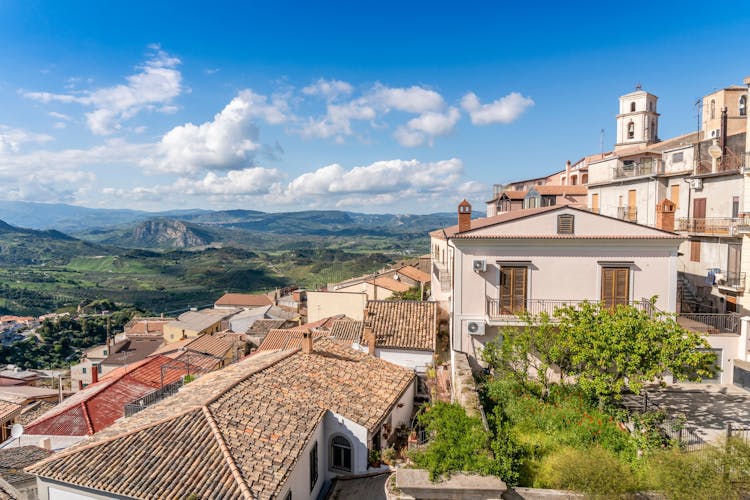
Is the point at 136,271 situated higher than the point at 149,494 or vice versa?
the point at 149,494

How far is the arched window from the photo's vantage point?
13812 millimetres

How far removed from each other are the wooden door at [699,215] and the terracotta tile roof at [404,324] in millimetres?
12858

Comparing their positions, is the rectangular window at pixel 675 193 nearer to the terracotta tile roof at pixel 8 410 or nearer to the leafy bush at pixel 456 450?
the leafy bush at pixel 456 450

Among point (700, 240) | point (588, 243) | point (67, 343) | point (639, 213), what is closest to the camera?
point (588, 243)

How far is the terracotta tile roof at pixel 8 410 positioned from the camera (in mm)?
25358

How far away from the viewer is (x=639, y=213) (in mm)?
25188

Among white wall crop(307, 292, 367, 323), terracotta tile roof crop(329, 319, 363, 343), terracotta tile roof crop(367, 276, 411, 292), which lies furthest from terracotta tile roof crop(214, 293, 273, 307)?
terracotta tile roof crop(329, 319, 363, 343)

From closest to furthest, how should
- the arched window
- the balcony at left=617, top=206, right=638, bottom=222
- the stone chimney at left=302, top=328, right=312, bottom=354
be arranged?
the arched window < the stone chimney at left=302, top=328, right=312, bottom=354 < the balcony at left=617, top=206, right=638, bottom=222

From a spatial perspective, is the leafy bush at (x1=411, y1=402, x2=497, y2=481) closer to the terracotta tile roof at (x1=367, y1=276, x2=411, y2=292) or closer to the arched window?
the arched window

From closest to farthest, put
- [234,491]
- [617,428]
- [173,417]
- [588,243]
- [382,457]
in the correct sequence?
1. [234,491]
2. [617,428]
3. [173,417]
4. [382,457]
5. [588,243]

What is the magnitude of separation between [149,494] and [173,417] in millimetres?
2580

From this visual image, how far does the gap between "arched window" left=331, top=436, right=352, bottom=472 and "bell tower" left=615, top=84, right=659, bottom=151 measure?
148ft

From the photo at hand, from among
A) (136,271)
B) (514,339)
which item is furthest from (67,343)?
(136,271)

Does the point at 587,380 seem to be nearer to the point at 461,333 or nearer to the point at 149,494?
the point at 461,333
